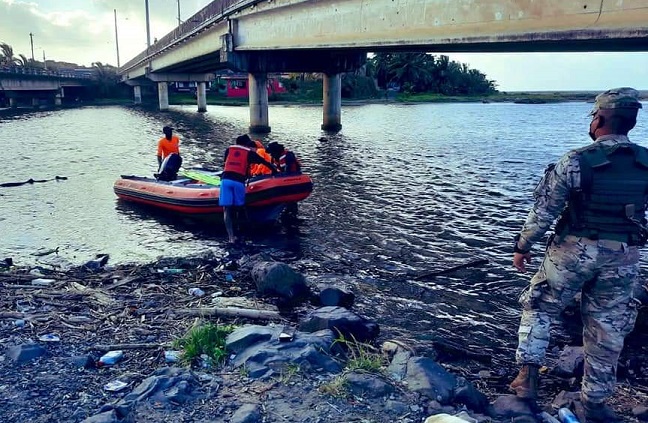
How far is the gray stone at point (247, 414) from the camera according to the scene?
4117 millimetres

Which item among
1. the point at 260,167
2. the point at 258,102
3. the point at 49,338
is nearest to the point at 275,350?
the point at 49,338

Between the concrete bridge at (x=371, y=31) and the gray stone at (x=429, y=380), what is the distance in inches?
354

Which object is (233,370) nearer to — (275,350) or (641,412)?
(275,350)

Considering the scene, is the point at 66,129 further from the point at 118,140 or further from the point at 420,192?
the point at 420,192

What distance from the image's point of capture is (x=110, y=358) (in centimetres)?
530

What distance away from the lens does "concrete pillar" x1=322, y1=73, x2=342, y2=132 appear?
37875mm

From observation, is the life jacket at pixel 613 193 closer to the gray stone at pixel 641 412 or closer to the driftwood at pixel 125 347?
the gray stone at pixel 641 412

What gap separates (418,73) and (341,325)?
283 feet

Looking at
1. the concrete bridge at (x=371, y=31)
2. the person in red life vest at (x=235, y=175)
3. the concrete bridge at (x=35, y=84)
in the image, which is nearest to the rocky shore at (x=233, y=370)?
the person in red life vest at (x=235, y=175)

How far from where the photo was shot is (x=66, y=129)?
127 ft

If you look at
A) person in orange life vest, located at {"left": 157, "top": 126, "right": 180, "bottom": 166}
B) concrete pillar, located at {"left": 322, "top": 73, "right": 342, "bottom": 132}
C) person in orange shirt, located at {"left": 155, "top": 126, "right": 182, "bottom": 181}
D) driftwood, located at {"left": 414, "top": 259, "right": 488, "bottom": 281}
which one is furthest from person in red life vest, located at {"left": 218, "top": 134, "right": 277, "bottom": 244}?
concrete pillar, located at {"left": 322, "top": 73, "right": 342, "bottom": 132}

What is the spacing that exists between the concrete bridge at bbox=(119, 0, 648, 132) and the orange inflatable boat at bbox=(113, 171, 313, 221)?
652 cm

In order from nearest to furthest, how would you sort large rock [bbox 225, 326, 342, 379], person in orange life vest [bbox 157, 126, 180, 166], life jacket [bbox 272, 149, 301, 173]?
large rock [bbox 225, 326, 342, 379]
life jacket [bbox 272, 149, 301, 173]
person in orange life vest [bbox 157, 126, 180, 166]

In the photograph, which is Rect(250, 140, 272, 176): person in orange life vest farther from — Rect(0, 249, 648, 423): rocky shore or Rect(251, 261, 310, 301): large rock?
Rect(0, 249, 648, 423): rocky shore
